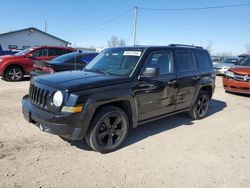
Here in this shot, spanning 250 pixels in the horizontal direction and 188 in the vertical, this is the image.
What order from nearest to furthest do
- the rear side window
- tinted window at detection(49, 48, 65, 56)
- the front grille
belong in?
the front grille
the rear side window
tinted window at detection(49, 48, 65, 56)

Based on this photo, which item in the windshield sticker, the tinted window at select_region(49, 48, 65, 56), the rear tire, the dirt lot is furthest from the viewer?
the tinted window at select_region(49, 48, 65, 56)

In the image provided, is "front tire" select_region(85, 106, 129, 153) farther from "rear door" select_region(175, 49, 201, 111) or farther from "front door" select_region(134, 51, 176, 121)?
"rear door" select_region(175, 49, 201, 111)

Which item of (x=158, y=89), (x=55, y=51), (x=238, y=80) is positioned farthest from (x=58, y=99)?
(x=55, y=51)

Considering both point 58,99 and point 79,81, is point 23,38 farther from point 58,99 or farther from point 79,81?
point 58,99

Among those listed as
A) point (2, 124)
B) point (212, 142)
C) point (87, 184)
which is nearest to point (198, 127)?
point (212, 142)

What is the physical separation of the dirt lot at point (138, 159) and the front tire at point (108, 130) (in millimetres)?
164

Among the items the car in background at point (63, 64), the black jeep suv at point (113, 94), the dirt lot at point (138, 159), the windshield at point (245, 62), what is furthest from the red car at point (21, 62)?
the windshield at point (245, 62)

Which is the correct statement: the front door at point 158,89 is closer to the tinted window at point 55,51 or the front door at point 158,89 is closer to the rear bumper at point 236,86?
the rear bumper at point 236,86

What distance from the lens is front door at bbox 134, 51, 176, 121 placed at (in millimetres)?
4387

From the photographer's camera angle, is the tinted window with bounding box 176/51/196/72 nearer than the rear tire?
Yes

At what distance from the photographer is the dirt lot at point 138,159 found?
129 inches

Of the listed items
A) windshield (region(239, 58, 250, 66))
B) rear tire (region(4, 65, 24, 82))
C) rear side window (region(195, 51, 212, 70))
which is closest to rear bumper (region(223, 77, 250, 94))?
windshield (region(239, 58, 250, 66))

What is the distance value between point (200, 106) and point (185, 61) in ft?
4.84

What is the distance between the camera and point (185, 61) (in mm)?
5516
